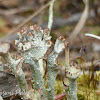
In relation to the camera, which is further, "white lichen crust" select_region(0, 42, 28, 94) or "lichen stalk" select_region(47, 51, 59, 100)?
"lichen stalk" select_region(47, 51, 59, 100)

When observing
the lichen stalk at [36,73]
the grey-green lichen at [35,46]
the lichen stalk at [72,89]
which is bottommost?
the lichen stalk at [72,89]

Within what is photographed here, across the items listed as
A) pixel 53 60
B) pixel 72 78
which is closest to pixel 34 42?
pixel 53 60

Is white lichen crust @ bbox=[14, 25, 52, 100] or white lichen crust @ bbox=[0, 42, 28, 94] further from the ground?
white lichen crust @ bbox=[14, 25, 52, 100]

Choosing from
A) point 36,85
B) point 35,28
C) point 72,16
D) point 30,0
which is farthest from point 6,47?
point 30,0

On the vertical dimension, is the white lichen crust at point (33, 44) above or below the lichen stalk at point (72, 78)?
above

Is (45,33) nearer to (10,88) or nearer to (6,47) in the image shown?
(6,47)

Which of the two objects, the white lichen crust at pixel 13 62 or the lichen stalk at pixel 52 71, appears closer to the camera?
the white lichen crust at pixel 13 62

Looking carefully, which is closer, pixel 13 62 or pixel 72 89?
pixel 13 62

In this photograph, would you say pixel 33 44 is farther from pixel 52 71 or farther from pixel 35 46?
pixel 52 71

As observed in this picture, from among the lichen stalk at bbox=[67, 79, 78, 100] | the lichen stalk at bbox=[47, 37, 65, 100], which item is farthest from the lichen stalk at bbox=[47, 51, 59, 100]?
the lichen stalk at bbox=[67, 79, 78, 100]

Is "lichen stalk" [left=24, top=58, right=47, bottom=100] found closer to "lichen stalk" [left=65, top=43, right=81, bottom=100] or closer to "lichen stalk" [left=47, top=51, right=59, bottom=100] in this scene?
"lichen stalk" [left=47, top=51, right=59, bottom=100]

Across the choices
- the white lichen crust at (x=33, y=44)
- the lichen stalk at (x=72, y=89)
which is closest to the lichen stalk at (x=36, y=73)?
the white lichen crust at (x=33, y=44)

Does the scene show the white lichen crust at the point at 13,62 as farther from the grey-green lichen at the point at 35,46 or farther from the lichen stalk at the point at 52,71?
the lichen stalk at the point at 52,71
